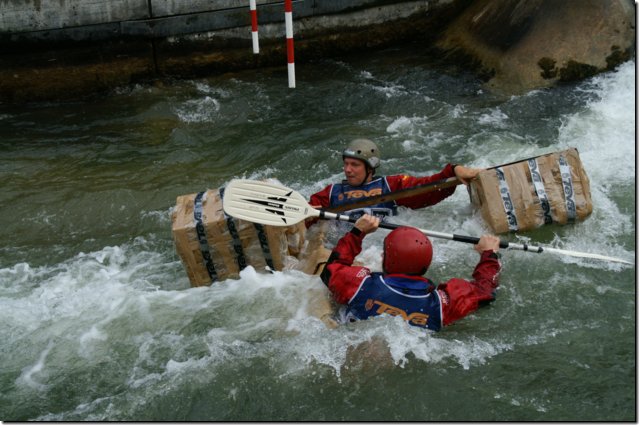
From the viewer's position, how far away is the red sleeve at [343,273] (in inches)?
156

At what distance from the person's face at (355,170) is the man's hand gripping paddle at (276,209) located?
457 millimetres

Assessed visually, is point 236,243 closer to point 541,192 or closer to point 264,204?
point 264,204

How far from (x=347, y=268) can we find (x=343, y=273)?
2.2 inches

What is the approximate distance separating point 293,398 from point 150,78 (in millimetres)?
5832

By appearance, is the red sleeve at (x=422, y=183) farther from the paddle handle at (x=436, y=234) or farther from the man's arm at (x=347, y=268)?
the man's arm at (x=347, y=268)

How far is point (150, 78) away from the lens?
8.50m

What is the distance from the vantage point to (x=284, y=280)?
4480mm

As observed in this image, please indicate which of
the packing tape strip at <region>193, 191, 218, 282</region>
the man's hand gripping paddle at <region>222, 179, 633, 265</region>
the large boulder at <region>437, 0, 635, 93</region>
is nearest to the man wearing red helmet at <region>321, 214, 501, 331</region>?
the man's hand gripping paddle at <region>222, 179, 633, 265</region>

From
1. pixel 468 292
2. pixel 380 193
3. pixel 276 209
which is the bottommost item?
pixel 468 292

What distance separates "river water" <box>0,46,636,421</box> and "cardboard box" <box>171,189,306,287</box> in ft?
0.39

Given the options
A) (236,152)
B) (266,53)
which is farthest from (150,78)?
(236,152)

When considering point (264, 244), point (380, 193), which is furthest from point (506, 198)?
point (264, 244)

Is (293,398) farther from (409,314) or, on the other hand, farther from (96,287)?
(96,287)

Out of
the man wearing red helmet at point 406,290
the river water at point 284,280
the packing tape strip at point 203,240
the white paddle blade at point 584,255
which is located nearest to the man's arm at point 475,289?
the man wearing red helmet at point 406,290
